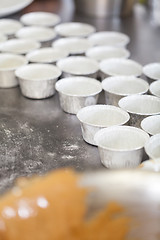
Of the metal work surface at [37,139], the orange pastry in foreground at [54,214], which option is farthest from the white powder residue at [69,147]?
the orange pastry in foreground at [54,214]

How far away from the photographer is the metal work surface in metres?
1.45

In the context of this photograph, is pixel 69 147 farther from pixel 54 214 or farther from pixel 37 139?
pixel 54 214

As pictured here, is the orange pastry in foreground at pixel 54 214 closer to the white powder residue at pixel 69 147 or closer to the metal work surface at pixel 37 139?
the metal work surface at pixel 37 139

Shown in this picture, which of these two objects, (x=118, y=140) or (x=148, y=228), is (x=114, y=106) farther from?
(x=148, y=228)

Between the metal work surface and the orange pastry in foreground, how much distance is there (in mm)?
392

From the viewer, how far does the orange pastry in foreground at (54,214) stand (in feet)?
3.13

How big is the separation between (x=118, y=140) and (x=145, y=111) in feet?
0.81

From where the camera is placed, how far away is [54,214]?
954 millimetres

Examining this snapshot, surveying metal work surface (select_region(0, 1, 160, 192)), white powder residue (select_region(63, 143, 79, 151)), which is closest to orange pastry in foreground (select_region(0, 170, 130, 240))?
metal work surface (select_region(0, 1, 160, 192))

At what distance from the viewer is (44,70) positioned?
197cm

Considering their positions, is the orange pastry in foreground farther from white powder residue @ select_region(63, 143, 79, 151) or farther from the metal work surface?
white powder residue @ select_region(63, 143, 79, 151)

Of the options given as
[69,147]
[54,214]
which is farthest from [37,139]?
[54,214]

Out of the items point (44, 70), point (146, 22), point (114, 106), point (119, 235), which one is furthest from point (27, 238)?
point (146, 22)

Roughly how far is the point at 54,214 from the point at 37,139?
0.66 m
